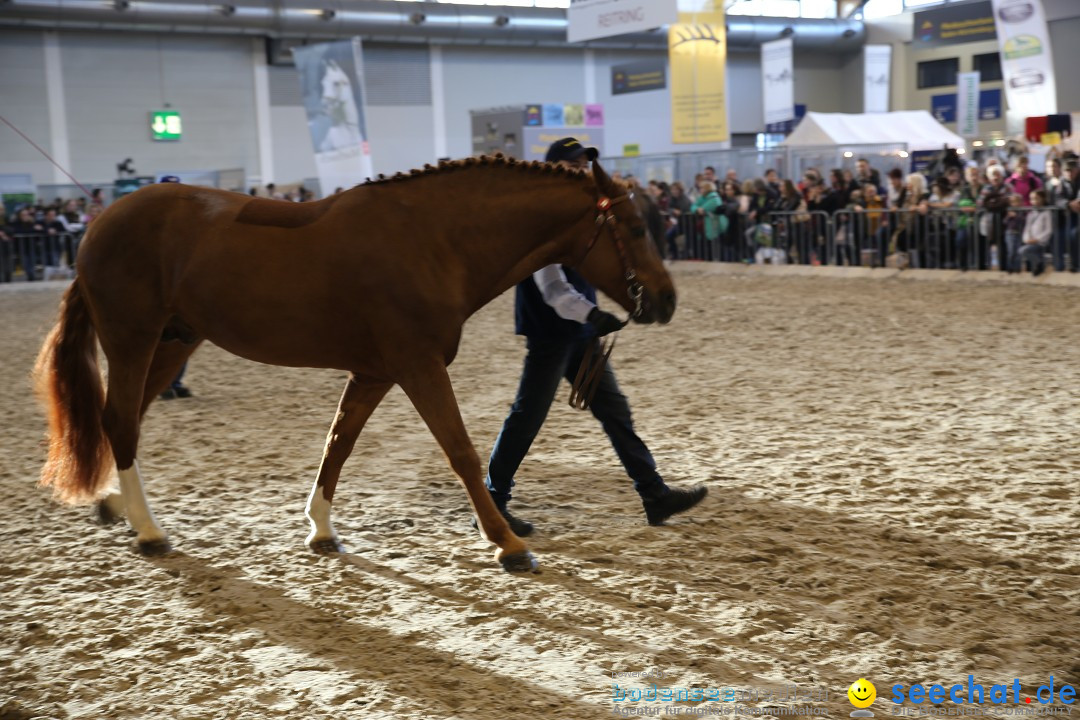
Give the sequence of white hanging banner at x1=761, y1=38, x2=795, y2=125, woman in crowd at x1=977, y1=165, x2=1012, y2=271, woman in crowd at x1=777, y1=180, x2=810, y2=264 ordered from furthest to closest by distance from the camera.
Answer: white hanging banner at x1=761, y1=38, x2=795, y2=125, woman in crowd at x1=777, y1=180, x2=810, y2=264, woman in crowd at x1=977, y1=165, x2=1012, y2=271

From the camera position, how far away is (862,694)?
306 cm

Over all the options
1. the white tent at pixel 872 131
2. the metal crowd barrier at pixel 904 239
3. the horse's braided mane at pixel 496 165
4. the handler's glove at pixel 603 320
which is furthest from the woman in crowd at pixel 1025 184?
the horse's braided mane at pixel 496 165

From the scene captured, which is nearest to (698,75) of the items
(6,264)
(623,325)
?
(6,264)

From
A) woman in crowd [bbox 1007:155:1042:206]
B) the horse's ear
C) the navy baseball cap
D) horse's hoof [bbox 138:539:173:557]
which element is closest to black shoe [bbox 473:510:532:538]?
horse's hoof [bbox 138:539:173:557]

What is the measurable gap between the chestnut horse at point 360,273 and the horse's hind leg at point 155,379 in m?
0.41

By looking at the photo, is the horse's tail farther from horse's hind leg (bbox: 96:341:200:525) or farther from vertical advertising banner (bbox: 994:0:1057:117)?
vertical advertising banner (bbox: 994:0:1057:117)

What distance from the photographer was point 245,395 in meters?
8.93

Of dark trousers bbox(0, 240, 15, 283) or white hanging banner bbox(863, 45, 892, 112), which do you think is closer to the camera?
dark trousers bbox(0, 240, 15, 283)

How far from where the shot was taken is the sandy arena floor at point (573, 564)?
3344 millimetres

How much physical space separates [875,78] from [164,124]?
70.1ft

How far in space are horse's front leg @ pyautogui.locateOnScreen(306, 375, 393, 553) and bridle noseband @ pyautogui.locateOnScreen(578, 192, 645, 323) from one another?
117 centimetres

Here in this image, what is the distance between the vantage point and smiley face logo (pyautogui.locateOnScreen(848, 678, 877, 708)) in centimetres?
304

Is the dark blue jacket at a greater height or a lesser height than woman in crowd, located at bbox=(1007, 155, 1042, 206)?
lesser

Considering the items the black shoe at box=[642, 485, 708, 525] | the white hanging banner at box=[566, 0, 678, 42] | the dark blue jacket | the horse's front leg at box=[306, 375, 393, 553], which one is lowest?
the black shoe at box=[642, 485, 708, 525]
